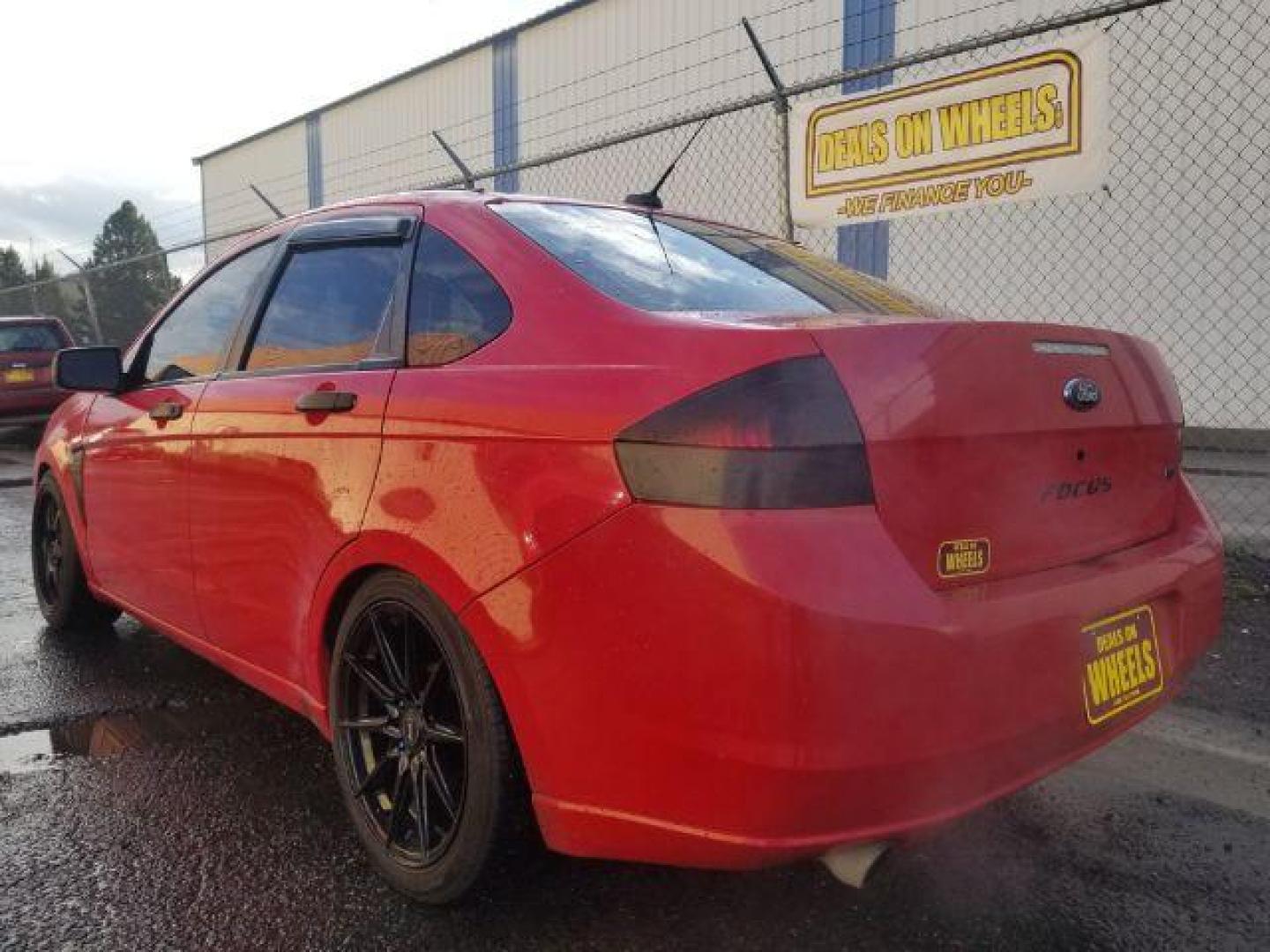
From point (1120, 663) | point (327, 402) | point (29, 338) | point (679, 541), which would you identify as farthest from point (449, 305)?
point (29, 338)

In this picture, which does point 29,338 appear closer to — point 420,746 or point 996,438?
point 420,746

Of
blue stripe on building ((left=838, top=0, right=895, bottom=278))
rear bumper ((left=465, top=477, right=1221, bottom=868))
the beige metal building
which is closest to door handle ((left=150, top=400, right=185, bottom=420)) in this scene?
rear bumper ((left=465, top=477, right=1221, bottom=868))

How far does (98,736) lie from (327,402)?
5.33ft

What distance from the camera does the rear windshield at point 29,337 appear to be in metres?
12.4

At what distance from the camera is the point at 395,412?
7.18ft

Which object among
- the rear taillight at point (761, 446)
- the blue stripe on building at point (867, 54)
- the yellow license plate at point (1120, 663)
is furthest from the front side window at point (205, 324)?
the blue stripe on building at point (867, 54)

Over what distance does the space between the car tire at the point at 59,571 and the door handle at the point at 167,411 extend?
3.75 ft

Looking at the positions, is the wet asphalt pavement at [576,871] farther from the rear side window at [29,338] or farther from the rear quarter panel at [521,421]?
the rear side window at [29,338]

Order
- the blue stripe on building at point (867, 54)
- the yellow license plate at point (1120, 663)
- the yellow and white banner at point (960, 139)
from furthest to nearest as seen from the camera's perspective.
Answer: the blue stripe on building at point (867, 54)
the yellow and white banner at point (960, 139)
the yellow license plate at point (1120, 663)

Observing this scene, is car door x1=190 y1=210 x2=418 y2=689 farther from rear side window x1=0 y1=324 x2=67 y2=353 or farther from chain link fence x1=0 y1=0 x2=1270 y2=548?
rear side window x1=0 y1=324 x2=67 y2=353

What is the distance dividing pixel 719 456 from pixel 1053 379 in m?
0.78

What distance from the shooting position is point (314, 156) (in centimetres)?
2109

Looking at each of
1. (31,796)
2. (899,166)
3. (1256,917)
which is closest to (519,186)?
(899,166)

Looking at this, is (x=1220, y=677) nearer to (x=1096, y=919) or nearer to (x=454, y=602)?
(x=1096, y=919)
